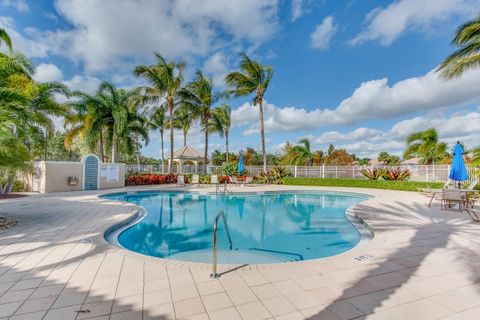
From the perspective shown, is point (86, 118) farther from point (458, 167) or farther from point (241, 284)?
point (458, 167)

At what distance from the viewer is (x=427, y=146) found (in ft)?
66.9

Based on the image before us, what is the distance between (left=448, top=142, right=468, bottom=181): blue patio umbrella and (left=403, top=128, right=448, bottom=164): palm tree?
13.4 meters

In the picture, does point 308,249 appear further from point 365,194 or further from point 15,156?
point 365,194

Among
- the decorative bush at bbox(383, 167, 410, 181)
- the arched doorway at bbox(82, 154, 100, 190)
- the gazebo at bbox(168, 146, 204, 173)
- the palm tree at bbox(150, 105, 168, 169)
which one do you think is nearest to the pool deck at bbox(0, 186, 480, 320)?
the arched doorway at bbox(82, 154, 100, 190)

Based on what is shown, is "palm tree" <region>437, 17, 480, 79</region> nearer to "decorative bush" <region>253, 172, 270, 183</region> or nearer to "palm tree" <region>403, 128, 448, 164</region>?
"palm tree" <region>403, 128, 448, 164</region>

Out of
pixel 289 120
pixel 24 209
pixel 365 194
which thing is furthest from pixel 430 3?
pixel 289 120

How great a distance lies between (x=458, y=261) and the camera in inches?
153

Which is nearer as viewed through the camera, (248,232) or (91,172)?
(248,232)

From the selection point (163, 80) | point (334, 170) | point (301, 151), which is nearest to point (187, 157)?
point (163, 80)

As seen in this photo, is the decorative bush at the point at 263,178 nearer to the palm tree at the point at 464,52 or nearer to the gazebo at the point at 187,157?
the gazebo at the point at 187,157

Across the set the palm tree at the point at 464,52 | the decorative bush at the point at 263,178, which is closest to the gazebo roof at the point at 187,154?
the decorative bush at the point at 263,178

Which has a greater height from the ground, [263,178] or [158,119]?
[158,119]

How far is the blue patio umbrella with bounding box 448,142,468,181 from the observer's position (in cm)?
895

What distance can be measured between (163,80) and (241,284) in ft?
63.1
